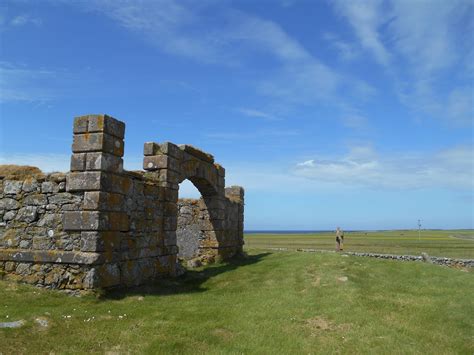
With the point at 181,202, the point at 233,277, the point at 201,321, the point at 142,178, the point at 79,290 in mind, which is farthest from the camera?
the point at 181,202

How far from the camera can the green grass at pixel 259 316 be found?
7965mm

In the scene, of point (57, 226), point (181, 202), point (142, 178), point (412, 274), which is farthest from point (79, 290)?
point (412, 274)

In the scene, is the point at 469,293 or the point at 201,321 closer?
the point at 201,321

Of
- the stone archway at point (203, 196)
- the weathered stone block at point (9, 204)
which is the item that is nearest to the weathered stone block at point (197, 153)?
the stone archway at point (203, 196)

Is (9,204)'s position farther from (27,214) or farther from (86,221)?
(86,221)

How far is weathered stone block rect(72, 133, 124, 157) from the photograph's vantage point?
11.2 m

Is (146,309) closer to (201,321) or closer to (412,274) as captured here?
(201,321)

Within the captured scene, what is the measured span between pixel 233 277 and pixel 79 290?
5.93m

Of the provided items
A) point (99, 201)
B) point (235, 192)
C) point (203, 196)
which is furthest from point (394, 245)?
point (99, 201)

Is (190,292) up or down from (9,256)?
down

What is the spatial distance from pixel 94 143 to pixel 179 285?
5.30 m

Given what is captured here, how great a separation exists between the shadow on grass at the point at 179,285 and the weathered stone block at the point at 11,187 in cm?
402

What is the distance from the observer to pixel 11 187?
12.1 meters

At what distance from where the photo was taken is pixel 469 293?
1268cm
